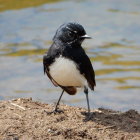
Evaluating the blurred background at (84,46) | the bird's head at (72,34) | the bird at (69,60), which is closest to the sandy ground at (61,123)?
the bird at (69,60)

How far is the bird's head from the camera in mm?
8133

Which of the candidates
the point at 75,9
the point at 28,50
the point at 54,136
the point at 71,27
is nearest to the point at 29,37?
the point at 28,50

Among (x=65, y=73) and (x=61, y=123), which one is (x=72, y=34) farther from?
(x=61, y=123)

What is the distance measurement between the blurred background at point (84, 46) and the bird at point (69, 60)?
10.1 ft

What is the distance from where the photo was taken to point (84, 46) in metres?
14.4

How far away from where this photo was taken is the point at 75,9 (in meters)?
16.5

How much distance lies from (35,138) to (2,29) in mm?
8450

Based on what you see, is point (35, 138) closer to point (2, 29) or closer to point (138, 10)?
point (2, 29)

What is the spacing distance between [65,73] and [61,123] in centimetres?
62

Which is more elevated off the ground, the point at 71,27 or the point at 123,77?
the point at 71,27

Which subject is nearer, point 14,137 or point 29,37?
point 14,137

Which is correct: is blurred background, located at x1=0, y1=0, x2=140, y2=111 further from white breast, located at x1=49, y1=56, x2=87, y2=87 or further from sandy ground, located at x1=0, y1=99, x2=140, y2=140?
white breast, located at x1=49, y1=56, x2=87, y2=87

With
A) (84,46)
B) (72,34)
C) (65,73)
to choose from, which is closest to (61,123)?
(65,73)

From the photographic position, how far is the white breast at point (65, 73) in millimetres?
7906
